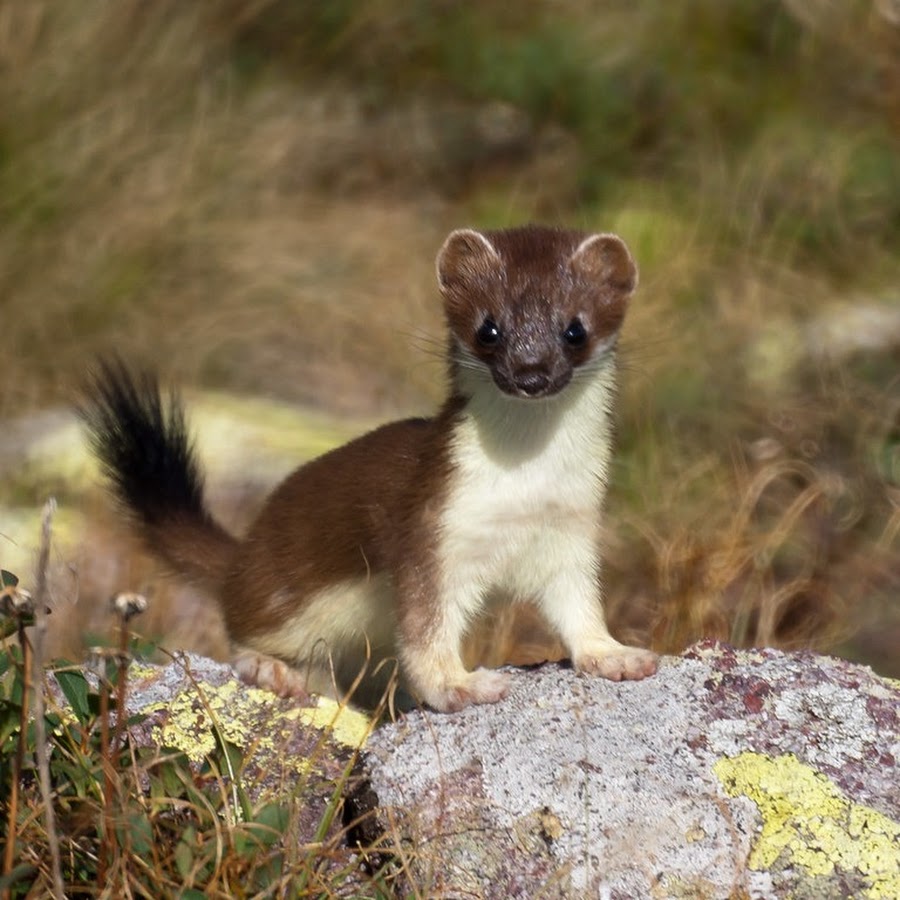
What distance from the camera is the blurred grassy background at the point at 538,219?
4.60 m

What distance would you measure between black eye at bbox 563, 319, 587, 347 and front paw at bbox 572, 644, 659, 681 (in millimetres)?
505

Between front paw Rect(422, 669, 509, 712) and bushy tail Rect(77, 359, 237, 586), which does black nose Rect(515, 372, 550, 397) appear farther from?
bushy tail Rect(77, 359, 237, 586)

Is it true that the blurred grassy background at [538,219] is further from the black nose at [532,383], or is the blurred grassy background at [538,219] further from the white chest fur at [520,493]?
the black nose at [532,383]

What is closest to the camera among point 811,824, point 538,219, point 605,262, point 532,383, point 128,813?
point 128,813

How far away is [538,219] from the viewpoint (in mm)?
6457

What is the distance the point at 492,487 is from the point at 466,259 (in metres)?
0.40

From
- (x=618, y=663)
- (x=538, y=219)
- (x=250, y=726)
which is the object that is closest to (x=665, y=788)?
(x=618, y=663)

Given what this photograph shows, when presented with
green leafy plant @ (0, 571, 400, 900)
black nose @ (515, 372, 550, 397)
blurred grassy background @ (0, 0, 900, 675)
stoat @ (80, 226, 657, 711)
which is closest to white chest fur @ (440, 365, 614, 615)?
stoat @ (80, 226, 657, 711)

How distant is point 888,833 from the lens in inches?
87.2

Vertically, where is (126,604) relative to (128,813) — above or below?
above

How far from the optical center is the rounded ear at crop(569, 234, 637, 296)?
276 cm

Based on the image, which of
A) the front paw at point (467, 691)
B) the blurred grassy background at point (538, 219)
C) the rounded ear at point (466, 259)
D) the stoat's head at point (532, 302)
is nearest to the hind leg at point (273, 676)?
the front paw at point (467, 691)

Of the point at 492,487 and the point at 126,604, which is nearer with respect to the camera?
the point at 126,604

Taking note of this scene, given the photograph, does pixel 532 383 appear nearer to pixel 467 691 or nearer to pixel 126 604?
pixel 467 691
